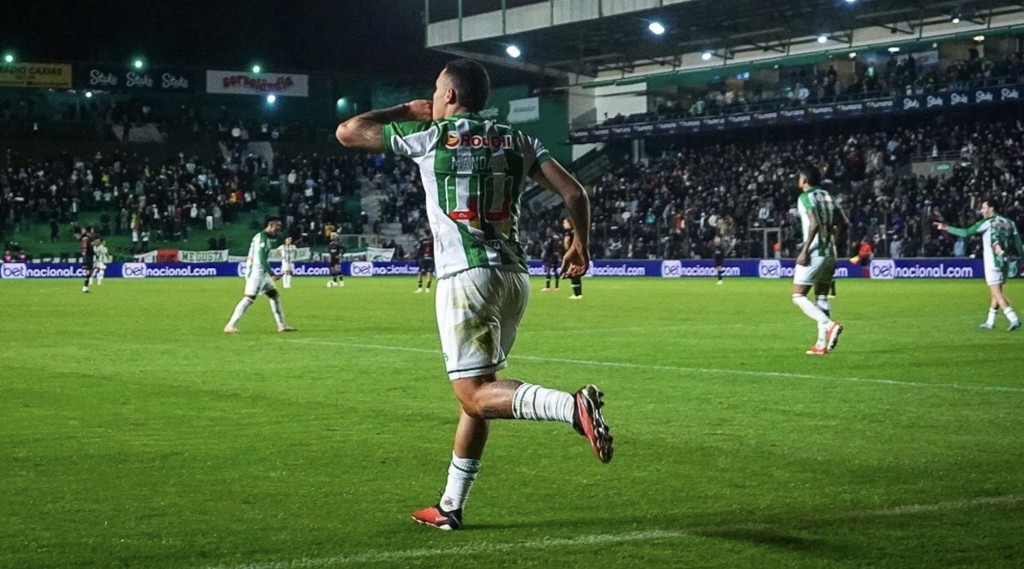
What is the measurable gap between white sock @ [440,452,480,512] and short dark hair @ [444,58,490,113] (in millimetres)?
1727

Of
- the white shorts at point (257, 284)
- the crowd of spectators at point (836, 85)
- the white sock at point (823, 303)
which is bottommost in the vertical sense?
the white sock at point (823, 303)

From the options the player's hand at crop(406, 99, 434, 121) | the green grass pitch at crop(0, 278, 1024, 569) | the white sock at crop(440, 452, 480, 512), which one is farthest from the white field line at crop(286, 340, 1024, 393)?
the player's hand at crop(406, 99, 434, 121)

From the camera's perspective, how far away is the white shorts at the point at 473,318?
236 inches

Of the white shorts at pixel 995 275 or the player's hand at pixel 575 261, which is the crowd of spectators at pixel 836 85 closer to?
the white shorts at pixel 995 275

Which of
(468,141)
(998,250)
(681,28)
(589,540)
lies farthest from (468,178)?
(681,28)

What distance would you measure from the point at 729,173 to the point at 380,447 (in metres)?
54.1

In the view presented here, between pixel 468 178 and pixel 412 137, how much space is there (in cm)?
33

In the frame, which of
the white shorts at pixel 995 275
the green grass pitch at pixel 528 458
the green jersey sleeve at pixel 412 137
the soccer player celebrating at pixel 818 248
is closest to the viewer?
the green grass pitch at pixel 528 458

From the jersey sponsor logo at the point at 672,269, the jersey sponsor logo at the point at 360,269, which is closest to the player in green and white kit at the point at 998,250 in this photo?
the jersey sponsor logo at the point at 672,269

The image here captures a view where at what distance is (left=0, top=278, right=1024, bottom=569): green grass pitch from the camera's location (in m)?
5.78

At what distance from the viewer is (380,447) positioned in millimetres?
8883

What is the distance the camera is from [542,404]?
18.6 ft

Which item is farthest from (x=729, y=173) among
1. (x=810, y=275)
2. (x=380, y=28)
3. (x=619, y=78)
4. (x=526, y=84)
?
(x=810, y=275)

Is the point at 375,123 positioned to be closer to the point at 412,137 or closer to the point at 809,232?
the point at 412,137
